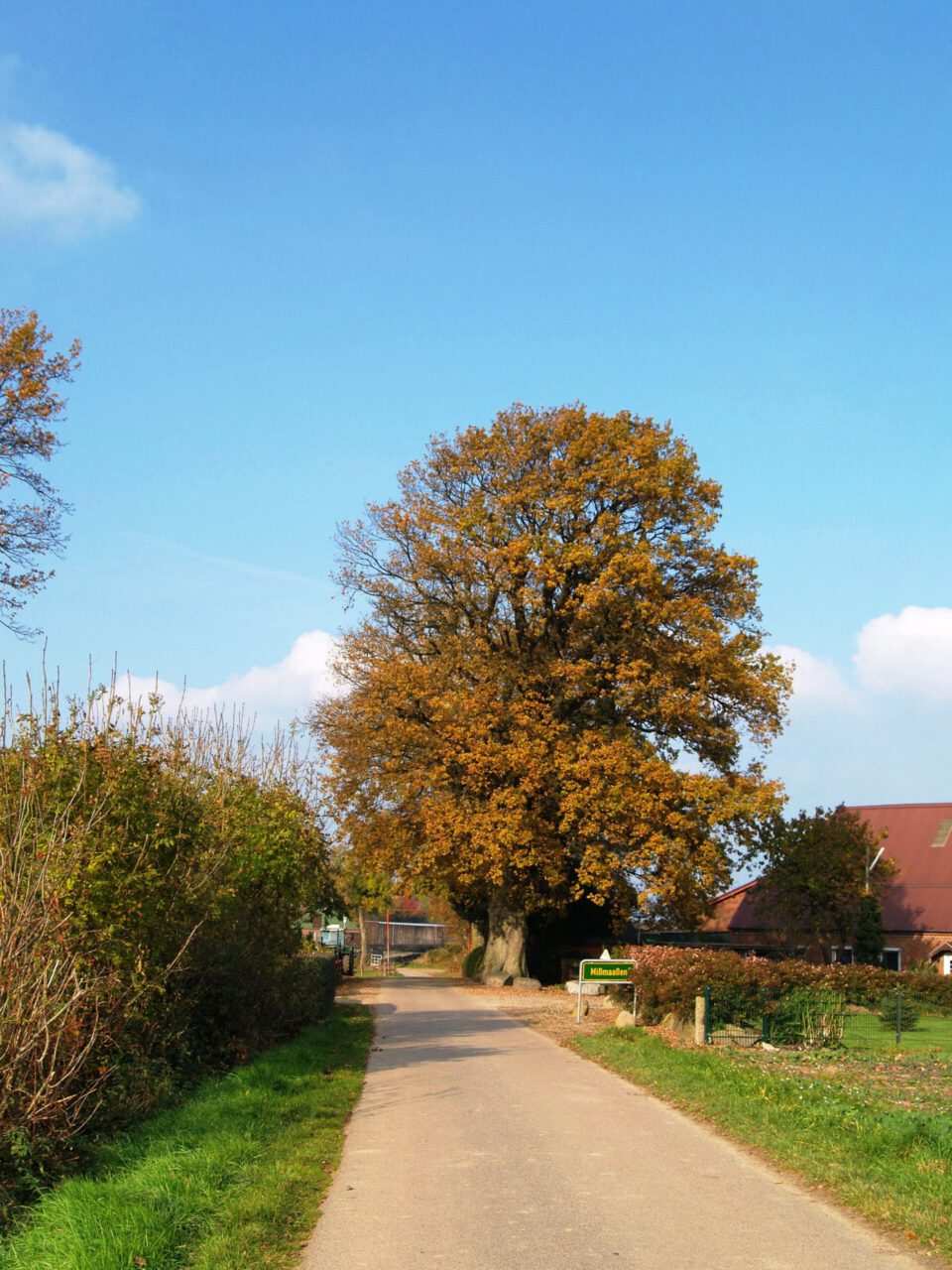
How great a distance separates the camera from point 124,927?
36.6 ft

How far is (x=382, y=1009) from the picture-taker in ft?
91.4

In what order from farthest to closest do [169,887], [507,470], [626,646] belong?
[507,470] < [626,646] < [169,887]

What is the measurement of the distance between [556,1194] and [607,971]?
13597 mm

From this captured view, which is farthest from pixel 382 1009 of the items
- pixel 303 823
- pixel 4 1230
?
pixel 4 1230

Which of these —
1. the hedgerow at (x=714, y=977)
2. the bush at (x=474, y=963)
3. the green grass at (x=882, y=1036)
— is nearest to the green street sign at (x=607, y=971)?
the hedgerow at (x=714, y=977)

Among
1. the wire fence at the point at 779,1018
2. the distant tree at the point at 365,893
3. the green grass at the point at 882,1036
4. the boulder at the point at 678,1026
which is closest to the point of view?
the wire fence at the point at 779,1018

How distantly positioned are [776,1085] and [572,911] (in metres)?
29.2

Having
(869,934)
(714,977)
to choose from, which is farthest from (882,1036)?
(869,934)

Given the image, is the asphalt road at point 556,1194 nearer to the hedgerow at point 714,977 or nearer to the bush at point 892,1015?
the hedgerow at point 714,977

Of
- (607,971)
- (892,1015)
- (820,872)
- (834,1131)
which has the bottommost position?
(892,1015)

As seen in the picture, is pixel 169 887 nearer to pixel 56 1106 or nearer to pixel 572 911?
pixel 56 1106

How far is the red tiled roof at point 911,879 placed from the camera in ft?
164

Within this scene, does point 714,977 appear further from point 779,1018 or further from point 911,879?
point 911,879

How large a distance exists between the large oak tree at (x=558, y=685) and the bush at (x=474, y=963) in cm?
457
